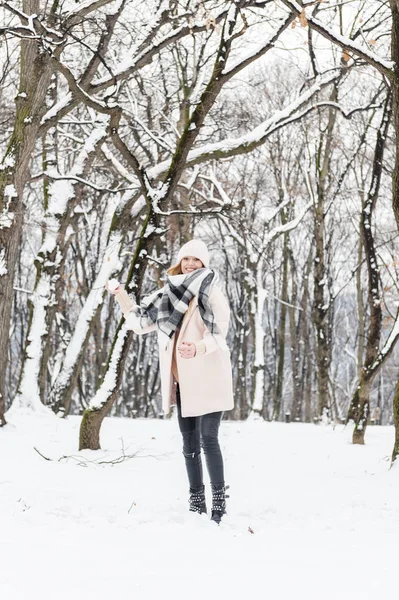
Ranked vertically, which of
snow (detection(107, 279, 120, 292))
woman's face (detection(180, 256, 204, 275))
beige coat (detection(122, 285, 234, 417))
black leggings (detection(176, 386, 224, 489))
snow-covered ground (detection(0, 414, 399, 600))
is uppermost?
woman's face (detection(180, 256, 204, 275))

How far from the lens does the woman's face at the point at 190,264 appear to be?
4.40 m

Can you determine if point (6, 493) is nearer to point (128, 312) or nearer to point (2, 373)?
point (128, 312)

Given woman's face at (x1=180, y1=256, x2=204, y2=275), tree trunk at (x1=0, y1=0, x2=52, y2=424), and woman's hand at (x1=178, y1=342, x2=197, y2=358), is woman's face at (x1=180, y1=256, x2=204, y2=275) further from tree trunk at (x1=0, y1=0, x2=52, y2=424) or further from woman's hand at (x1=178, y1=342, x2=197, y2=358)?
tree trunk at (x1=0, y1=0, x2=52, y2=424)

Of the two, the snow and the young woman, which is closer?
the young woman

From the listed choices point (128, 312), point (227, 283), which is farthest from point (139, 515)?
point (227, 283)

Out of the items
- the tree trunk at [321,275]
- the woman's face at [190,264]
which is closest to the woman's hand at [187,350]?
the woman's face at [190,264]

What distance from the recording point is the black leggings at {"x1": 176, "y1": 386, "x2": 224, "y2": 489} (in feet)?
13.5

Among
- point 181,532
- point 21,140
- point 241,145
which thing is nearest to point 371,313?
point 241,145

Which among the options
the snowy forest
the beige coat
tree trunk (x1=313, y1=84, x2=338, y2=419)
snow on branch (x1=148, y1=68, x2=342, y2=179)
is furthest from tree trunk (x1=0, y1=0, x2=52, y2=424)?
tree trunk (x1=313, y1=84, x2=338, y2=419)

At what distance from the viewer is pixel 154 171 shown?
29.2ft

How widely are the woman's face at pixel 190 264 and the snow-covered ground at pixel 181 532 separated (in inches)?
64.7

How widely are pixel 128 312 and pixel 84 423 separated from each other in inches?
113

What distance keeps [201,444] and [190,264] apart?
1262mm

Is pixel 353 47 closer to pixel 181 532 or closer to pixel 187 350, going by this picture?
pixel 187 350
